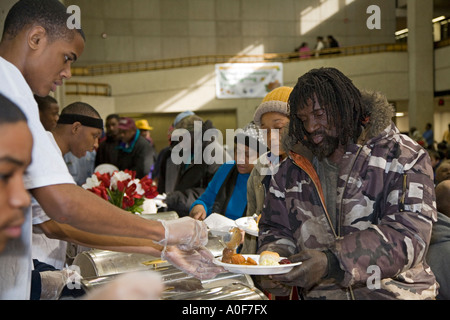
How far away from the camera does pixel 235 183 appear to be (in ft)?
10.6

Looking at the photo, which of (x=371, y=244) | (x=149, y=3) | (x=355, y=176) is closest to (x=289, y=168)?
(x=355, y=176)

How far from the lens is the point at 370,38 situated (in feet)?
56.4

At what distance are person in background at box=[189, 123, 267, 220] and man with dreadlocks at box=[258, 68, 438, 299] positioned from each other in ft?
4.02

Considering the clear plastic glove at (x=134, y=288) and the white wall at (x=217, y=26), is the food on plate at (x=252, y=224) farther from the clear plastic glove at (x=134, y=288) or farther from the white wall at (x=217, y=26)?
the white wall at (x=217, y=26)

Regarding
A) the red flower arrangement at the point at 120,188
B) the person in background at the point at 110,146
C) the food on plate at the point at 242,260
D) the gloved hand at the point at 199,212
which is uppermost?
the person in background at the point at 110,146

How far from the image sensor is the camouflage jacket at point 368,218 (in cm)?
149

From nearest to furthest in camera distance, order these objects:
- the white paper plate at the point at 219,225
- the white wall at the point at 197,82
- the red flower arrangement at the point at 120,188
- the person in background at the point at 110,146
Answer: the white paper plate at the point at 219,225 < the red flower arrangement at the point at 120,188 < the person in background at the point at 110,146 < the white wall at the point at 197,82

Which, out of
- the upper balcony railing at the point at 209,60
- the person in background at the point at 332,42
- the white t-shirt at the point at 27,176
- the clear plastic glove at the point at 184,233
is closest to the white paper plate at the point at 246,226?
the clear plastic glove at the point at 184,233

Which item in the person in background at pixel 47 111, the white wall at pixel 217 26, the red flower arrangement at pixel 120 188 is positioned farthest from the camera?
the white wall at pixel 217 26

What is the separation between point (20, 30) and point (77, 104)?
1.98 metres

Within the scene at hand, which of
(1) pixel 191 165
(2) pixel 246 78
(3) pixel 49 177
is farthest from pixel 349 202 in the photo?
(2) pixel 246 78

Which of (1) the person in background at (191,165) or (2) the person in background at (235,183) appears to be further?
(1) the person in background at (191,165)

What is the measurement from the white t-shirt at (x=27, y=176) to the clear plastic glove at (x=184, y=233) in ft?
1.45

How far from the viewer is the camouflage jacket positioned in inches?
58.6
